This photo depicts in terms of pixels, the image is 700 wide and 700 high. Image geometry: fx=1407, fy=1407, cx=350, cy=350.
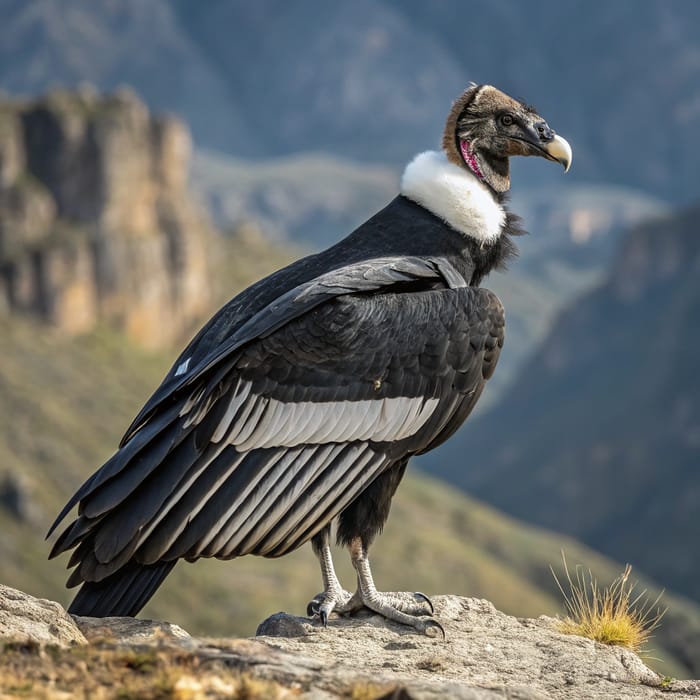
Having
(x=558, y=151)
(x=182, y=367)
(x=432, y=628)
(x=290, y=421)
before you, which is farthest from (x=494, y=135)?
(x=432, y=628)

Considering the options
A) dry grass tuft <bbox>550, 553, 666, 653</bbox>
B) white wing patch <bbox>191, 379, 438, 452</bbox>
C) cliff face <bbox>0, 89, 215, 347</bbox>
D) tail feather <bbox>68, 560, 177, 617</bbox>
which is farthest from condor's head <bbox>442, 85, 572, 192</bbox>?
cliff face <bbox>0, 89, 215, 347</bbox>

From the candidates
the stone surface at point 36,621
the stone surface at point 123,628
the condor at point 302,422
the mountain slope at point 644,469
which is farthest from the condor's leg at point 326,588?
the mountain slope at point 644,469

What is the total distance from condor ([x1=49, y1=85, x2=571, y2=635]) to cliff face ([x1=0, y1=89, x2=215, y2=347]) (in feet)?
433

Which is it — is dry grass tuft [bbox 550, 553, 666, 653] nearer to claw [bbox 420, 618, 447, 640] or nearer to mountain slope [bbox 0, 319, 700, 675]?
claw [bbox 420, 618, 447, 640]

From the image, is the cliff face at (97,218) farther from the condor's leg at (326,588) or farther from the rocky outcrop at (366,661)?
the rocky outcrop at (366,661)

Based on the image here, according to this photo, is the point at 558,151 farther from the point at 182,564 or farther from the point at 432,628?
the point at 182,564

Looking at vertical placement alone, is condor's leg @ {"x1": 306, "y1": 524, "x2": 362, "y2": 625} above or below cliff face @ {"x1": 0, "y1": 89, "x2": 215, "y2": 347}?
below

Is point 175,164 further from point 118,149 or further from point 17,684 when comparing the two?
point 17,684

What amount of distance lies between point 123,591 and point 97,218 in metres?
143

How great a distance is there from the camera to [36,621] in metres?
9.78

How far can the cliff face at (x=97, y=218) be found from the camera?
468 ft

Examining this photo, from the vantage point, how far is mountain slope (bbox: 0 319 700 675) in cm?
10444

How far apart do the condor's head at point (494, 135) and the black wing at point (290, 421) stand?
1.90m

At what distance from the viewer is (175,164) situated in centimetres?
16212
